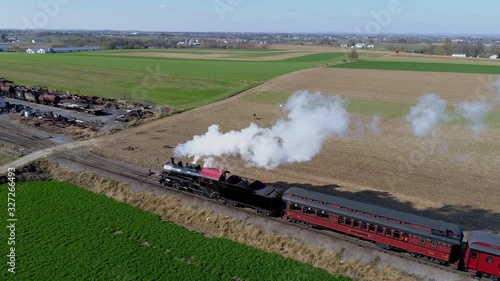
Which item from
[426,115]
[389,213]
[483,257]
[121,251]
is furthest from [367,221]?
[426,115]

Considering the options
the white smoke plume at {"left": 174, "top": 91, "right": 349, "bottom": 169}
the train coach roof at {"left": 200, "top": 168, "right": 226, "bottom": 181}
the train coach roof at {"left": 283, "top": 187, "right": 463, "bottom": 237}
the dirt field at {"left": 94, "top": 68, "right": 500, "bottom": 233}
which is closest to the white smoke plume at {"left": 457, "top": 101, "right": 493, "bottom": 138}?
the dirt field at {"left": 94, "top": 68, "right": 500, "bottom": 233}

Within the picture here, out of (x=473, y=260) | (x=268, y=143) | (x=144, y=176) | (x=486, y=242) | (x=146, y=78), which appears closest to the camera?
(x=486, y=242)

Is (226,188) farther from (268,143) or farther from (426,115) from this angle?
(426,115)

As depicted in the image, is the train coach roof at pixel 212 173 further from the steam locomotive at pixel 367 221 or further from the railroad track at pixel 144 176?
the railroad track at pixel 144 176

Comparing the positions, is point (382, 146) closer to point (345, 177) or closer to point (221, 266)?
point (345, 177)

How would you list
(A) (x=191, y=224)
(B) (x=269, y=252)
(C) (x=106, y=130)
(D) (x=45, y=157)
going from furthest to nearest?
(C) (x=106, y=130) → (D) (x=45, y=157) → (A) (x=191, y=224) → (B) (x=269, y=252)

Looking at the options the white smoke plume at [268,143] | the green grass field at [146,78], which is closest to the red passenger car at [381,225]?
the white smoke plume at [268,143]

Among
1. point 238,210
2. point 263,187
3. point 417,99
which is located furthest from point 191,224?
point 417,99
